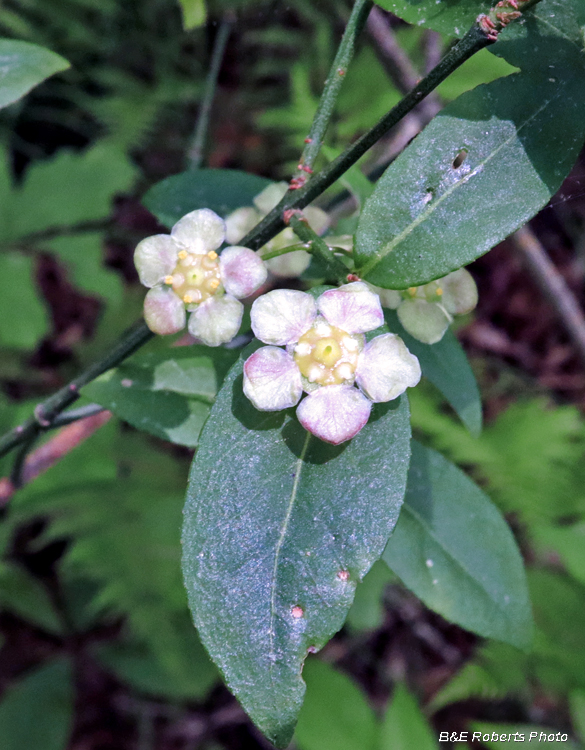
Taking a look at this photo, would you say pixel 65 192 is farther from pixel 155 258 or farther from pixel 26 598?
pixel 155 258

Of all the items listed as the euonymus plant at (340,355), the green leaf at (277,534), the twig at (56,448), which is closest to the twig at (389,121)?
the euonymus plant at (340,355)

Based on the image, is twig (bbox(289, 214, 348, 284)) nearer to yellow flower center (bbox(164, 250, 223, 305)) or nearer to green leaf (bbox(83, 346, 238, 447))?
yellow flower center (bbox(164, 250, 223, 305))

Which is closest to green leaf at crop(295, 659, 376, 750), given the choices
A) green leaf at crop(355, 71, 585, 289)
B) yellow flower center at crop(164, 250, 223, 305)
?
yellow flower center at crop(164, 250, 223, 305)

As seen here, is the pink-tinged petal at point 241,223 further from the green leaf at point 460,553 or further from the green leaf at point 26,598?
the green leaf at point 26,598

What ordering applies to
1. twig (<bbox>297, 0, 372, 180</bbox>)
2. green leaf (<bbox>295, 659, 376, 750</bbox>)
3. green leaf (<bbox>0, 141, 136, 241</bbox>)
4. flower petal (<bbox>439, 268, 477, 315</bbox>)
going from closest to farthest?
twig (<bbox>297, 0, 372, 180</bbox>) → flower petal (<bbox>439, 268, 477, 315</bbox>) → green leaf (<bbox>295, 659, 376, 750</bbox>) → green leaf (<bbox>0, 141, 136, 241</bbox>)

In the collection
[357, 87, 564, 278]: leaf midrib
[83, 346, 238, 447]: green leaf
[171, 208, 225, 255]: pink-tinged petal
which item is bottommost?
[83, 346, 238, 447]: green leaf

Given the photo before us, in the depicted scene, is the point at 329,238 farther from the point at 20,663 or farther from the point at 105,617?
the point at 20,663

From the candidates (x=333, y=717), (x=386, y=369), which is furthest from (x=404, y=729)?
(x=386, y=369)

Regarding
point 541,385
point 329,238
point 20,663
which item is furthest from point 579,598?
point 20,663
